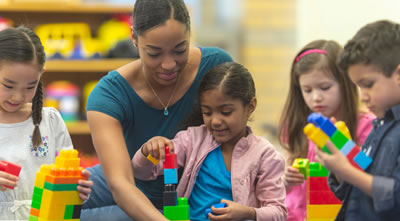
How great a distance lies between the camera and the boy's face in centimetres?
148

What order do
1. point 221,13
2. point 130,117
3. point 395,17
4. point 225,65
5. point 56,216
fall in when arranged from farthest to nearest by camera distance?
point 221,13 → point 395,17 → point 130,117 → point 225,65 → point 56,216

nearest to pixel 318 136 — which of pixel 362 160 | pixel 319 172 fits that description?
pixel 362 160

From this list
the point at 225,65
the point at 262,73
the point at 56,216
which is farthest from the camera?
the point at 262,73

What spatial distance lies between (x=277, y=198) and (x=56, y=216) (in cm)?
72

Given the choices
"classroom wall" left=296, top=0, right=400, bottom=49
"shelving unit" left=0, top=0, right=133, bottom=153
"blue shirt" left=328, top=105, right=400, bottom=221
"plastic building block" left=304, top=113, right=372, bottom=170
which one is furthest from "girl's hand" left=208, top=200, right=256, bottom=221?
"shelving unit" left=0, top=0, right=133, bottom=153

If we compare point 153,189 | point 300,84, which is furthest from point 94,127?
point 300,84

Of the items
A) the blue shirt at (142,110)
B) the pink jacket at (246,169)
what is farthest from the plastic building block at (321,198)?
the blue shirt at (142,110)

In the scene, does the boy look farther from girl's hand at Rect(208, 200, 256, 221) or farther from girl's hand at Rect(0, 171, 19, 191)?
girl's hand at Rect(0, 171, 19, 191)

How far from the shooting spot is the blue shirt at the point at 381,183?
1423 mm

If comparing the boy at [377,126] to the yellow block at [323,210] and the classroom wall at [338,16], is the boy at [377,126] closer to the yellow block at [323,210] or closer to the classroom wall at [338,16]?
the yellow block at [323,210]

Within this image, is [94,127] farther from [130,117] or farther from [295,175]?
[295,175]

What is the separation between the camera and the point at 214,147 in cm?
200

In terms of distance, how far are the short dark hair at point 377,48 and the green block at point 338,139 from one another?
20 cm

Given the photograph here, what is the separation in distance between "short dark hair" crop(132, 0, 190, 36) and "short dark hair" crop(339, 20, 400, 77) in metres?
0.67
